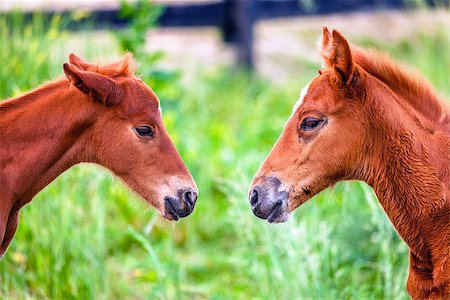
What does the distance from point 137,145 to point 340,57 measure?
40.8 inches

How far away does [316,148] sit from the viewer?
4113mm

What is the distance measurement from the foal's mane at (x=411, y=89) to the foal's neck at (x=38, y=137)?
1365 mm

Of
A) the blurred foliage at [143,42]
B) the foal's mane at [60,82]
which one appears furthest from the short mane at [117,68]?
the blurred foliage at [143,42]

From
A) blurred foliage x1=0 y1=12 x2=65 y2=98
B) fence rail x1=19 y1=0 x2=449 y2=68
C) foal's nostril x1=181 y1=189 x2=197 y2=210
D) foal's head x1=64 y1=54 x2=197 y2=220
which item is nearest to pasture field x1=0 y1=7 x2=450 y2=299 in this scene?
blurred foliage x1=0 y1=12 x2=65 y2=98

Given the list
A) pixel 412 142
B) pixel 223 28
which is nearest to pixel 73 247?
pixel 412 142

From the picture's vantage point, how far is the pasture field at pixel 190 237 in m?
5.25

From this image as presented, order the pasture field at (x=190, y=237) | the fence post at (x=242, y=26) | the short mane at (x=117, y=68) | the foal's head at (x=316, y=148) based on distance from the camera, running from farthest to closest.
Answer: the fence post at (x=242, y=26), the pasture field at (x=190, y=237), the short mane at (x=117, y=68), the foal's head at (x=316, y=148)

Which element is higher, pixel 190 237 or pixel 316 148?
pixel 316 148

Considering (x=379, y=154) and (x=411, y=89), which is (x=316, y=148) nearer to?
(x=379, y=154)

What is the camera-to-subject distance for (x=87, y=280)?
5.31 m

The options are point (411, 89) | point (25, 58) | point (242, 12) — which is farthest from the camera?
point (242, 12)

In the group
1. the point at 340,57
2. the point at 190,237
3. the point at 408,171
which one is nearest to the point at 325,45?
the point at 340,57

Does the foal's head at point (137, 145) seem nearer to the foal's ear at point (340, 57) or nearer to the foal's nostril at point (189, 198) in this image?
Answer: the foal's nostril at point (189, 198)

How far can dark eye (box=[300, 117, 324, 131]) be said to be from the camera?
4.11 m
